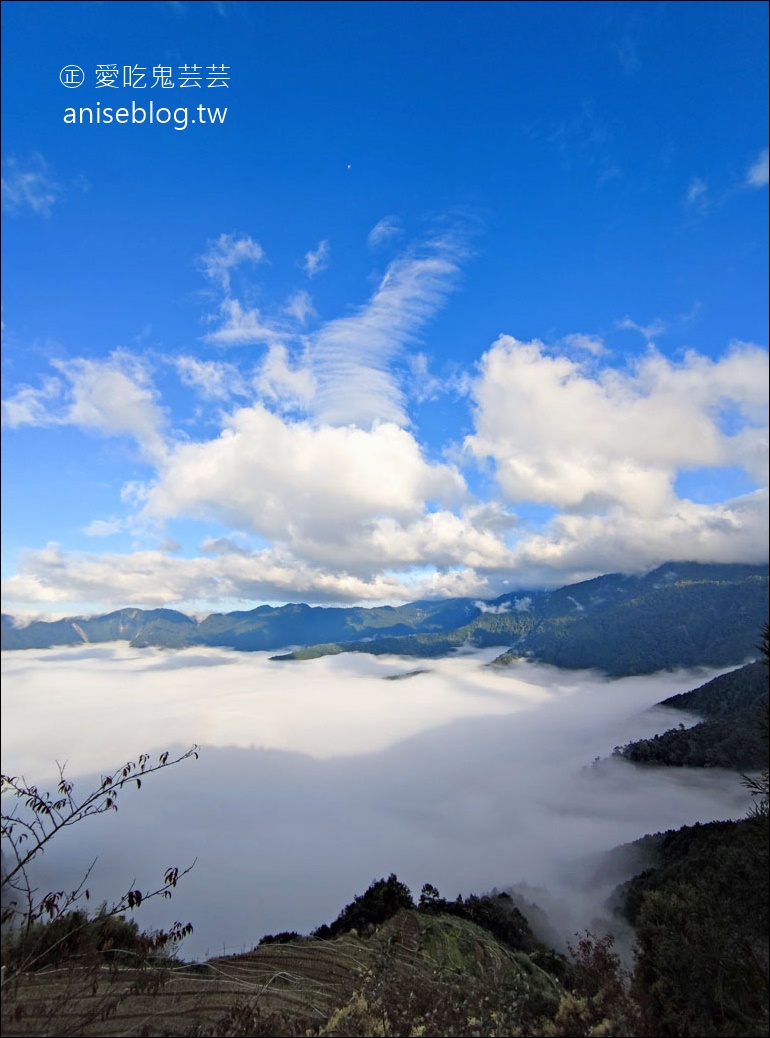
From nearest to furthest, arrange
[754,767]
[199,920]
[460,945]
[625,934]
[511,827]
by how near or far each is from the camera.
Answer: [460,945] → [625,934] → [199,920] → [754,767] → [511,827]

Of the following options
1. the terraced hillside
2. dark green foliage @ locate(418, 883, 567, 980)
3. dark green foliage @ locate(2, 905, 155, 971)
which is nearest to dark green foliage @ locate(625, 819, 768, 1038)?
the terraced hillside

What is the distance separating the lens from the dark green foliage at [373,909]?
4928 cm

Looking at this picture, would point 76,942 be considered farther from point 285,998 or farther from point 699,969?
point 699,969

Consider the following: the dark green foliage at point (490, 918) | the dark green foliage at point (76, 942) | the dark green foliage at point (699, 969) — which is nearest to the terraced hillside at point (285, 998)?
the dark green foliage at point (76, 942)

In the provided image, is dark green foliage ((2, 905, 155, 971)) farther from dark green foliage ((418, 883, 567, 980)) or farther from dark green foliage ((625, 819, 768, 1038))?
dark green foliage ((418, 883, 567, 980))

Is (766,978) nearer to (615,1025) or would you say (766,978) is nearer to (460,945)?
(615,1025)

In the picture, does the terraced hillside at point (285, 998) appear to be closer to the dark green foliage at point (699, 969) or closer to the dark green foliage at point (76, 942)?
the dark green foliage at point (76, 942)

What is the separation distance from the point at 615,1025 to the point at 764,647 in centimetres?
1763

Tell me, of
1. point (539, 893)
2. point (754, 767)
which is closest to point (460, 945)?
point (539, 893)

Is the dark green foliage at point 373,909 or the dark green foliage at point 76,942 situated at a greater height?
the dark green foliage at point 76,942

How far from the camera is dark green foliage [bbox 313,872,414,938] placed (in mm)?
49281

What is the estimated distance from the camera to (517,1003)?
21328 millimetres

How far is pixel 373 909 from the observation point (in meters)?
53.7

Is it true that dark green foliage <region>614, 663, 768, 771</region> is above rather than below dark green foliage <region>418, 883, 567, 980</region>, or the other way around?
below
